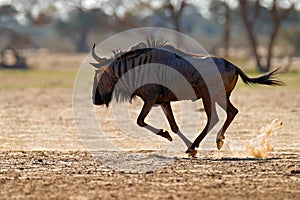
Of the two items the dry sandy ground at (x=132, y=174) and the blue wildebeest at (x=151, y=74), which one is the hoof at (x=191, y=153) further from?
the dry sandy ground at (x=132, y=174)

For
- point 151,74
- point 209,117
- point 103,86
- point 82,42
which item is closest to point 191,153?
point 209,117

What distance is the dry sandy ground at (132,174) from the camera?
7.78m

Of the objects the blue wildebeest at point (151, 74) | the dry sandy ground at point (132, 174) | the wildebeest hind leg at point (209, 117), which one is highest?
the blue wildebeest at point (151, 74)

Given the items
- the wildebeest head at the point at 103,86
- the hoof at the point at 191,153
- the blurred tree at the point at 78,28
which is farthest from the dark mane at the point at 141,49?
the blurred tree at the point at 78,28

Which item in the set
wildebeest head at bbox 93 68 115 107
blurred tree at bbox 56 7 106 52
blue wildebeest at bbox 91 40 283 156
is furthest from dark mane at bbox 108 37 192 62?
blurred tree at bbox 56 7 106 52

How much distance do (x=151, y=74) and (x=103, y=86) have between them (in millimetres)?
771

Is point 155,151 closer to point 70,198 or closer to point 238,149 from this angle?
point 238,149

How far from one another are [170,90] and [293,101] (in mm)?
11714

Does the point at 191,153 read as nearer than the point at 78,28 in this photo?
Yes

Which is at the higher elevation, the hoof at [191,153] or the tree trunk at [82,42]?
the tree trunk at [82,42]

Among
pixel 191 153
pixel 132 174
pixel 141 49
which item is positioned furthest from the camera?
pixel 141 49

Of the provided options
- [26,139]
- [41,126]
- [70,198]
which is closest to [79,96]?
[41,126]

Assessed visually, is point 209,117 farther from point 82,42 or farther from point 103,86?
point 82,42

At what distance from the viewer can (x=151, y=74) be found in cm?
1080
